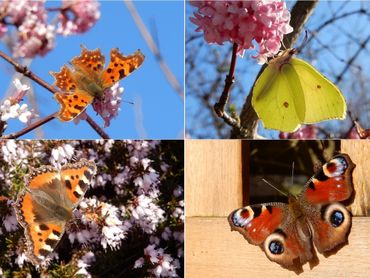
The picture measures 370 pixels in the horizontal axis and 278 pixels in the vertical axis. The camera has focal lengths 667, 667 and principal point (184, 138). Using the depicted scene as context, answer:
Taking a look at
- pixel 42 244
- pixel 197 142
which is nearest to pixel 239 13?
pixel 197 142

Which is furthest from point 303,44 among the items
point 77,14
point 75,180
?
point 75,180

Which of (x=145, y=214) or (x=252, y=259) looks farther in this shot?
(x=145, y=214)

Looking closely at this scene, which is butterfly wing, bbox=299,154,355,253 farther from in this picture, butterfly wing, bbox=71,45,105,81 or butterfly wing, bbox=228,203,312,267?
butterfly wing, bbox=71,45,105,81

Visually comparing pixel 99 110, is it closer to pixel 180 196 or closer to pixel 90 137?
pixel 90 137

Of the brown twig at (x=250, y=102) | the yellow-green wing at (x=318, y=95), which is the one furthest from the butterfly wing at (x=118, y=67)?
the yellow-green wing at (x=318, y=95)

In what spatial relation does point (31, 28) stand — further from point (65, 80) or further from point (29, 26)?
point (65, 80)

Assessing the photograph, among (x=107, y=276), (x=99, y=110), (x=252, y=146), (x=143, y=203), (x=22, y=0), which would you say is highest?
(x=22, y=0)

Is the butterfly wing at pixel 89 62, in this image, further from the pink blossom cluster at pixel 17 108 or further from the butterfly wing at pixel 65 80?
the pink blossom cluster at pixel 17 108

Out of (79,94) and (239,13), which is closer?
(239,13)
